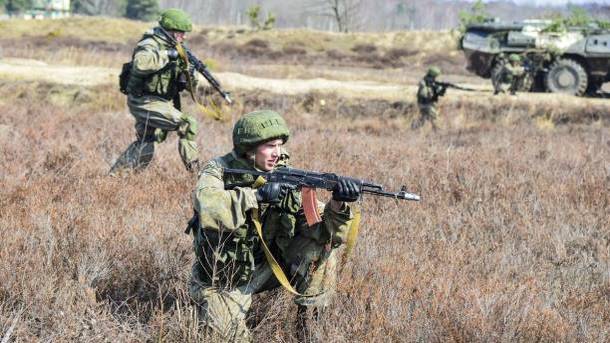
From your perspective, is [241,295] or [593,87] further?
[593,87]

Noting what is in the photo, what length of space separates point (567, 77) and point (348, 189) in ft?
49.2

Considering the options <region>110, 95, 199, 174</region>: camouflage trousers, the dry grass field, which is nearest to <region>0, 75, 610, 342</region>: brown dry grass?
the dry grass field

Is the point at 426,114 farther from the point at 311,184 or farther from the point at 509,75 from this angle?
the point at 311,184

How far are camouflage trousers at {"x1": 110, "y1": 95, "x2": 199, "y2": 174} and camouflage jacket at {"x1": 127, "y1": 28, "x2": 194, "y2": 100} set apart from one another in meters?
0.09

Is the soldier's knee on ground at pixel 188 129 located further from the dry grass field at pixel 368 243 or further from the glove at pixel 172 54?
the glove at pixel 172 54

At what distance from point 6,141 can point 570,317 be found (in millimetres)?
5925

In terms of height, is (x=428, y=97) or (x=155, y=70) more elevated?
(x=155, y=70)

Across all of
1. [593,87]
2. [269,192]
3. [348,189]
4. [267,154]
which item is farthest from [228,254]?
[593,87]

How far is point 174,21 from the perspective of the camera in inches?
242

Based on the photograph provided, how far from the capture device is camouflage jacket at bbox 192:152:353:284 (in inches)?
108

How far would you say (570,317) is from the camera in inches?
124

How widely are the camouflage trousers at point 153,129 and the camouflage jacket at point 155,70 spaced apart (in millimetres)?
95

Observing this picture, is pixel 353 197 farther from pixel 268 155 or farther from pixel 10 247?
pixel 10 247

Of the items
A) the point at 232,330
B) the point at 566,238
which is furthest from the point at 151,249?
the point at 566,238
